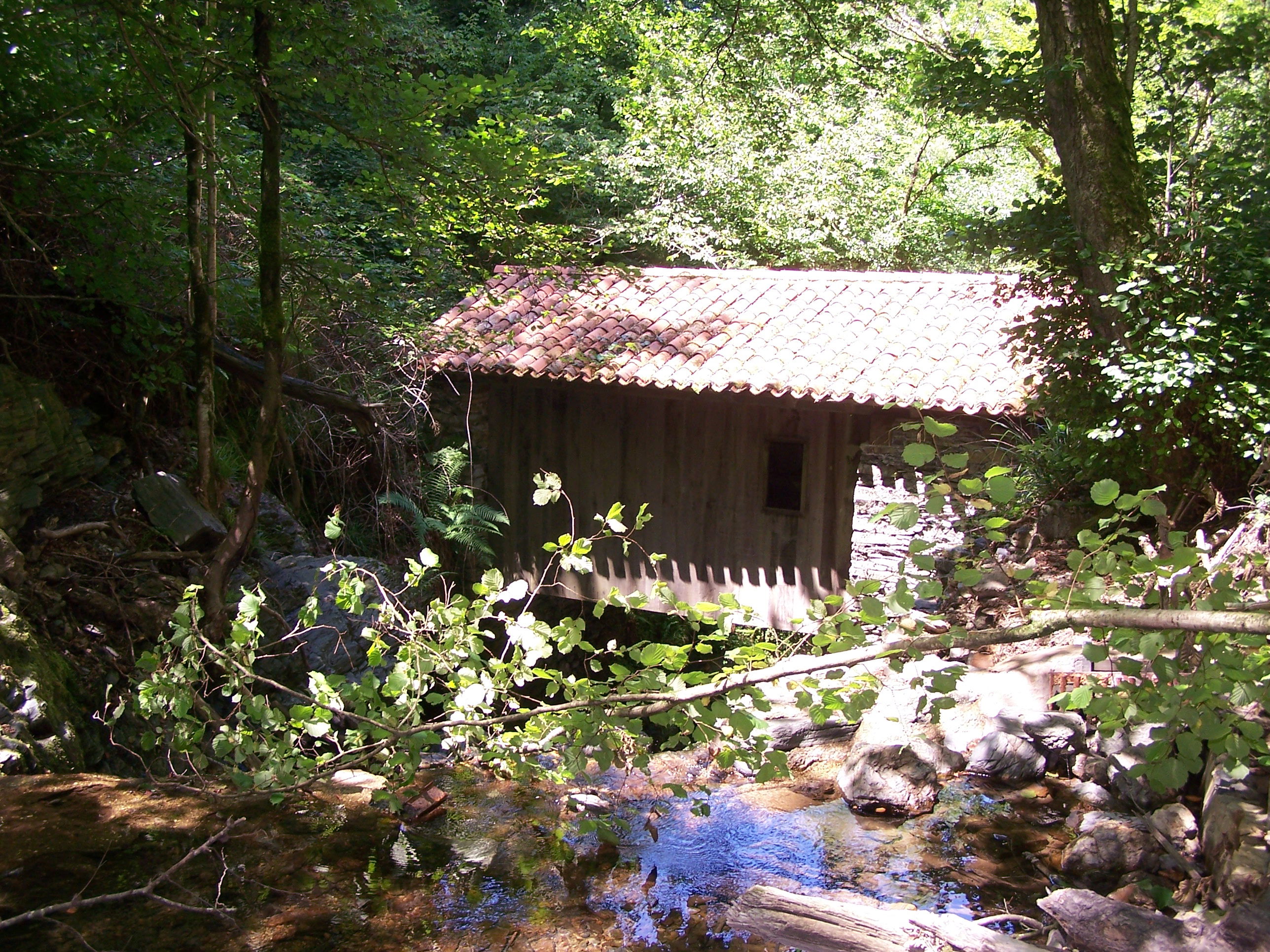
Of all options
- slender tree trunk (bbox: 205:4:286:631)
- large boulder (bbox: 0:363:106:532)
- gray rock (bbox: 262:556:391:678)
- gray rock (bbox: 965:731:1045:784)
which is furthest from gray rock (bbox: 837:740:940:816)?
large boulder (bbox: 0:363:106:532)

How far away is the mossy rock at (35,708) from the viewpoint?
419 centimetres

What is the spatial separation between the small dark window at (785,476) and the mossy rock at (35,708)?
5871 mm

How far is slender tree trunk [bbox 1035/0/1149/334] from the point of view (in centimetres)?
630

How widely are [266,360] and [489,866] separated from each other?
3.17 metres

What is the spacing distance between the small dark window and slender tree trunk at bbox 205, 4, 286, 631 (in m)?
4.72

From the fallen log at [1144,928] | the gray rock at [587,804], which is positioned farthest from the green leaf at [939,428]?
the gray rock at [587,804]

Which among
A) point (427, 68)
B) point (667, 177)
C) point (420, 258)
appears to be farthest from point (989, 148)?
point (420, 258)

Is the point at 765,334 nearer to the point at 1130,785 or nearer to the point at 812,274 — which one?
the point at 812,274

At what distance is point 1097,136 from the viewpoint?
6.42m

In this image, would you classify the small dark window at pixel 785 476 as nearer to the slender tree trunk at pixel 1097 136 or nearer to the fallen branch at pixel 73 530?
the slender tree trunk at pixel 1097 136

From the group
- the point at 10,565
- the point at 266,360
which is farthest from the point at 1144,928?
the point at 10,565

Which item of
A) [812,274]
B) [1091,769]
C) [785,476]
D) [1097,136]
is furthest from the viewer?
[812,274]

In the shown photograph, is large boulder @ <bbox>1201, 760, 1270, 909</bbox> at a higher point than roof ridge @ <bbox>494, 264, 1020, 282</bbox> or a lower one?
lower

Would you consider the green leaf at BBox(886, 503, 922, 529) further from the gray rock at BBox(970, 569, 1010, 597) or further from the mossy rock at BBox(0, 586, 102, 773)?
the gray rock at BBox(970, 569, 1010, 597)
